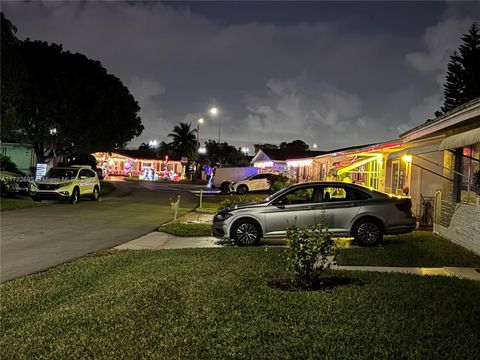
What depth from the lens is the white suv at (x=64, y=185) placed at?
2430 centimetres

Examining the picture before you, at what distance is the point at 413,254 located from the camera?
1030 centimetres

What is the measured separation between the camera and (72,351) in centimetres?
469

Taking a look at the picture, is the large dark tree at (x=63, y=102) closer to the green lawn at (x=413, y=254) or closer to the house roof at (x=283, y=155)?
the house roof at (x=283, y=155)

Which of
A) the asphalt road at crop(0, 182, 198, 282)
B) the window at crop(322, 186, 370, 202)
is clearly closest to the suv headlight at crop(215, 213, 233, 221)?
the window at crop(322, 186, 370, 202)

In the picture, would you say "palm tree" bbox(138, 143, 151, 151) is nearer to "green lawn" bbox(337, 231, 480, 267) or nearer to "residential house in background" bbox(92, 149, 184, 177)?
"residential house in background" bbox(92, 149, 184, 177)

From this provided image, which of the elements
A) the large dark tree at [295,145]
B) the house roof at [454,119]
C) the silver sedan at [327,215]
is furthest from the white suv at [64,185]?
the large dark tree at [295,145]

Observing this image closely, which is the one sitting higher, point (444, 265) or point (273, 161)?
point (273, 161)

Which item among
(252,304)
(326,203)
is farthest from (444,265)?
(252,304)

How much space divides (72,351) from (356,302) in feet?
10.5

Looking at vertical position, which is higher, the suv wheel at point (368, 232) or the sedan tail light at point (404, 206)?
the sedan tail light at point (404, 206)

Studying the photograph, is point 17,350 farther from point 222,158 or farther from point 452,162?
point 222,158

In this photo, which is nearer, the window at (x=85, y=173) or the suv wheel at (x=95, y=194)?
the window at (x=85, y=173)

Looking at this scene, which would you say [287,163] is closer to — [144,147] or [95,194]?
[95,194]

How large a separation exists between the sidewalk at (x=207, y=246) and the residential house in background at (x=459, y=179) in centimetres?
222
